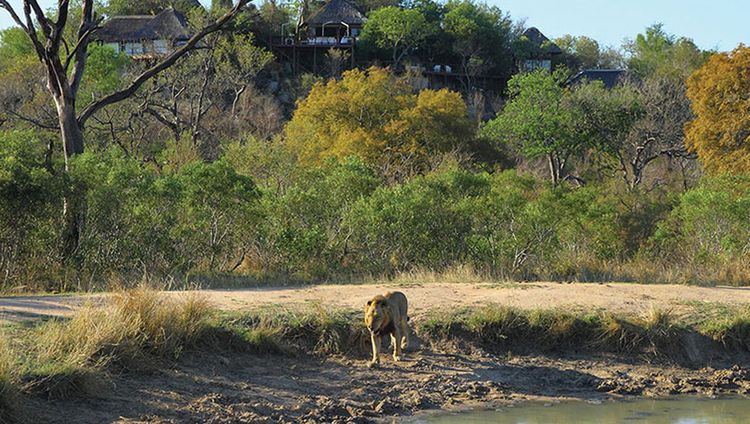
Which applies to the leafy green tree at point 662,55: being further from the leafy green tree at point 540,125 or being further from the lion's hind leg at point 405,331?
the lion's hind leg at point 405,331

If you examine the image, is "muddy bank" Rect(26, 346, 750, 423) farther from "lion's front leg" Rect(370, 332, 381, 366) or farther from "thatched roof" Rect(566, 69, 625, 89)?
"thatched roof" Rect(566, 69, 625, 89)

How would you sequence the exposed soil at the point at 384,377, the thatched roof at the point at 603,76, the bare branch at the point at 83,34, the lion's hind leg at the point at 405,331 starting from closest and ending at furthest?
the exposed soil at the point at 384,377 → the lion's hind leg at the point at 405,331 → the bare branch at the point at 83,34 → the thatched roof at the point at 603,76

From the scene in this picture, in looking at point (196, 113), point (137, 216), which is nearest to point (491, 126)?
point (196, 113)

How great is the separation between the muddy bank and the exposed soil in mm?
14

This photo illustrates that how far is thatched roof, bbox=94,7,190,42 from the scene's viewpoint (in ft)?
208

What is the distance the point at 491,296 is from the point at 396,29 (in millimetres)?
52397

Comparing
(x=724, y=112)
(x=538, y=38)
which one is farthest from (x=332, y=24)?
(x=724, y=112)

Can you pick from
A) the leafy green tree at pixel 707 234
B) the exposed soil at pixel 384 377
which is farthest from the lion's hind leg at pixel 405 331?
the leafy green tree at pixel 707 234

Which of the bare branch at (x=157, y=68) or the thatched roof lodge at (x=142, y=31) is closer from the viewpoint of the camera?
the bare branch at (x=157, y=68)

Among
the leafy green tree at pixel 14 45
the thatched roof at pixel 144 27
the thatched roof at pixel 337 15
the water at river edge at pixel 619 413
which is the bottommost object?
the water at river edge at pixel 619 413

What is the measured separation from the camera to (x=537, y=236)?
18.9 m

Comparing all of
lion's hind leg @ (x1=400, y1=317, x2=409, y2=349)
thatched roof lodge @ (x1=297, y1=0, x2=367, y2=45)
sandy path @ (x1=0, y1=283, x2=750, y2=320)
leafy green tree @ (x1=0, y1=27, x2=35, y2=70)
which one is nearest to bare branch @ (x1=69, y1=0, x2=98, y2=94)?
sandy path @ (x1=0, y1=283, x2=750, y2=320)

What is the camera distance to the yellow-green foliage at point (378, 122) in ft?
119

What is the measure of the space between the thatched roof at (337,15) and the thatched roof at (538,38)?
497 inches
